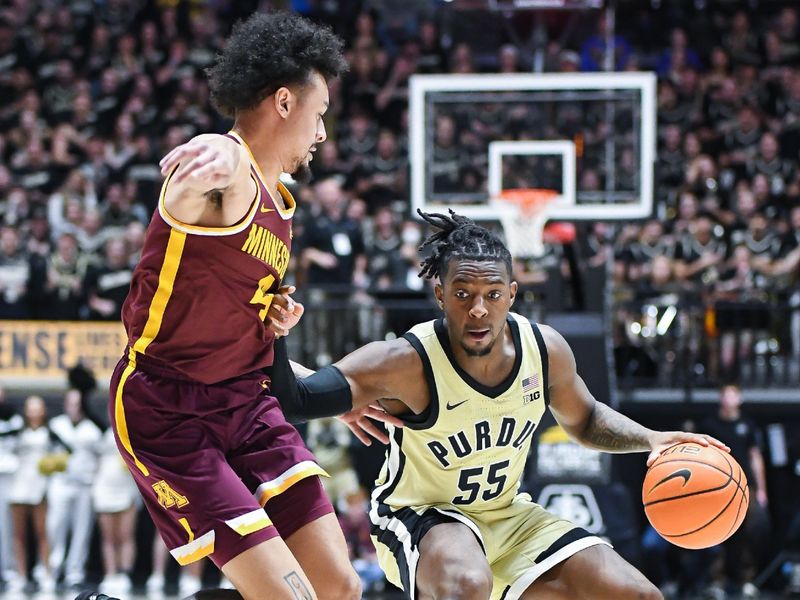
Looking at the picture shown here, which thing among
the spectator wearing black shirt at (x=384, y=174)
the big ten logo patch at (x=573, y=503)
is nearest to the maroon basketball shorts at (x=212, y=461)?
the big ten logo patch at (x=573, y=503)

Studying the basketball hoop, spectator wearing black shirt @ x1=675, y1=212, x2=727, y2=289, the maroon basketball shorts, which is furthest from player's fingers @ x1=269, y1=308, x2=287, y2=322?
spectator wearing black shirt @ x1=675, y1=212, x2=727, y2=289

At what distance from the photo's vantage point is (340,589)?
381 cm

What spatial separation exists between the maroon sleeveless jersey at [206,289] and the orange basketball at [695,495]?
63.5 inches

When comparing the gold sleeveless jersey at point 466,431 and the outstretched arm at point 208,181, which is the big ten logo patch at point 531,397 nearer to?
the gold sleeveless jersey at point 466,431

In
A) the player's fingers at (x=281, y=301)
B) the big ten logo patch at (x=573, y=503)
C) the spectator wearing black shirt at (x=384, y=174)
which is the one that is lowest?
the big ten logo patch at (x=573, y=503)

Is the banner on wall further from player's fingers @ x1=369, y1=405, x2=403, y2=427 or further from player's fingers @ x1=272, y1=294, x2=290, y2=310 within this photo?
player's fingers @ x1=272, y1=294, x2=290, y2=310

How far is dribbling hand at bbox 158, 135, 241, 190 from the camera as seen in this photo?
329 cm

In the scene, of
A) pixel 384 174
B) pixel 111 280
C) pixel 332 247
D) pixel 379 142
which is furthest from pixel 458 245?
pixel 379 142

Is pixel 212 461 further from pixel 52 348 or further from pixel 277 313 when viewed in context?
pixel 52 348

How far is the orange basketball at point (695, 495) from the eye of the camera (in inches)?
168

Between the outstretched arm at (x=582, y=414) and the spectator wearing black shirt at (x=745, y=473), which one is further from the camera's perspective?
the spectator wearing black shirt at (x=745, y=473)

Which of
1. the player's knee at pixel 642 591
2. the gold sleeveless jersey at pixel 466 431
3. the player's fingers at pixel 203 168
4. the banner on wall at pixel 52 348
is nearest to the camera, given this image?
the player's fingers at pixel 203 168

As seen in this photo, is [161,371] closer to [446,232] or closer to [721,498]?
[446,232]

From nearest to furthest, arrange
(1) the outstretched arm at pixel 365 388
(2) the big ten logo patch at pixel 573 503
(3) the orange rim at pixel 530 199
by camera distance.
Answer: (1) the outstretched arm at pixel 365 388 → (2) the big ten logo patch at pixel 573 503 → (3) the orange rim at pixel 530 199
